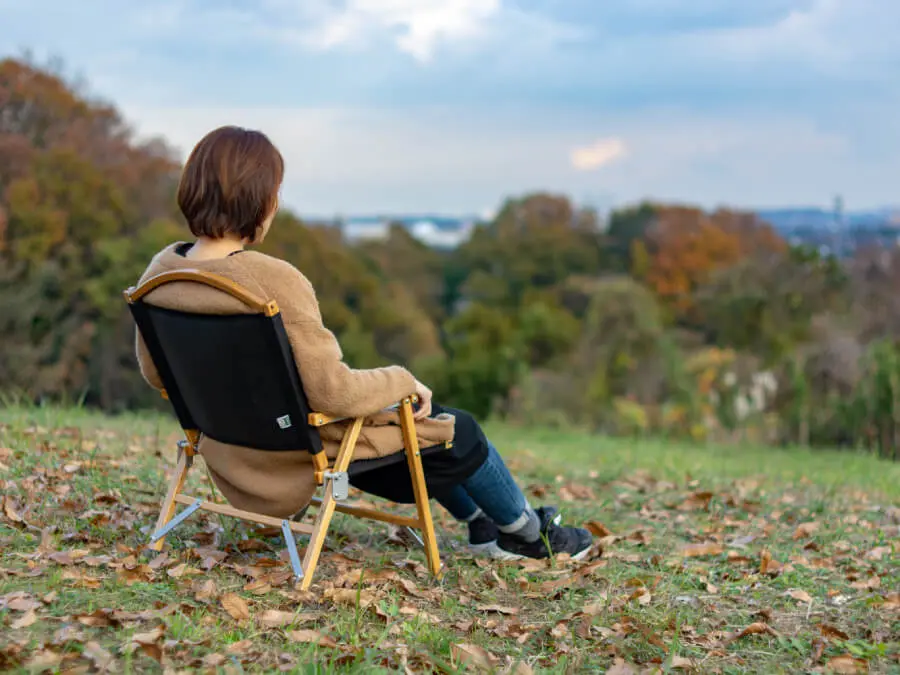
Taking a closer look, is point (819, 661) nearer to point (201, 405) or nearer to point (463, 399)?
point (201, 405)

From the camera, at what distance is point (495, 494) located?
164 inches

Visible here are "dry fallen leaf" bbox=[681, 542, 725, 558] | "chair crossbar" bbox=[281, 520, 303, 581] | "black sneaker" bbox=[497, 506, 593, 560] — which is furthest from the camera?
"dry fallen leaf" bbox=[681, 542, 725, 558]

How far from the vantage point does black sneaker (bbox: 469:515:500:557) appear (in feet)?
14.4

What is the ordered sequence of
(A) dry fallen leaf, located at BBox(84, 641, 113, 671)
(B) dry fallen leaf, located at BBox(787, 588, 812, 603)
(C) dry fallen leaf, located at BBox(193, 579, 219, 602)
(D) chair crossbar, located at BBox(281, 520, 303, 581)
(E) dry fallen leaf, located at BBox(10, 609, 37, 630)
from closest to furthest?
(A) dry fallen leaf, located at BBox(84, 641, 113, 671), (E) dry fallen leaf, located at BBox(10, 609, 37, 630), (C) dry fallen leaf, located at BBox(193, 579, 219, 602), (D) chair crossbar, located at BBox(281, 520, 303, 581), (B) dry fallen leaf, located at BBox(787, 588, 812, 603)

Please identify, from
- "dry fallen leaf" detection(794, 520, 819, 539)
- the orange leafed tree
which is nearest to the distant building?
the orange leafed tree

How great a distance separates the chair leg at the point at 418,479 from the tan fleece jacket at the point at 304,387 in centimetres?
5

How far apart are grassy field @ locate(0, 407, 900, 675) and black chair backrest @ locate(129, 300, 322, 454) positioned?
1.85 ft

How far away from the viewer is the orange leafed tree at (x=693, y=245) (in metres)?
60.3

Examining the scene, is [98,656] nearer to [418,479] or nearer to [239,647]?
[239,647]

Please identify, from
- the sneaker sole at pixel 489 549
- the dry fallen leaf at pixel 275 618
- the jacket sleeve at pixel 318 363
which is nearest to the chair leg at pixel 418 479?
the jacket sleeve at pixel 318 363

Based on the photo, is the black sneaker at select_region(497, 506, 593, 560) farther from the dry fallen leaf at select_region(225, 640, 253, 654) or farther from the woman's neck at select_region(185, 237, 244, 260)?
the woman's neck at select_region(185, 237, 244, 260)

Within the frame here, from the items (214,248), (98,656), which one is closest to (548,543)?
(214,248)

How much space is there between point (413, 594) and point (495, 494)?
0.60 metres

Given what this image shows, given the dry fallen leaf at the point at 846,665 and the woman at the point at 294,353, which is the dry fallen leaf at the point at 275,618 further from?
the dry fallen leaf at the point at 846,665
